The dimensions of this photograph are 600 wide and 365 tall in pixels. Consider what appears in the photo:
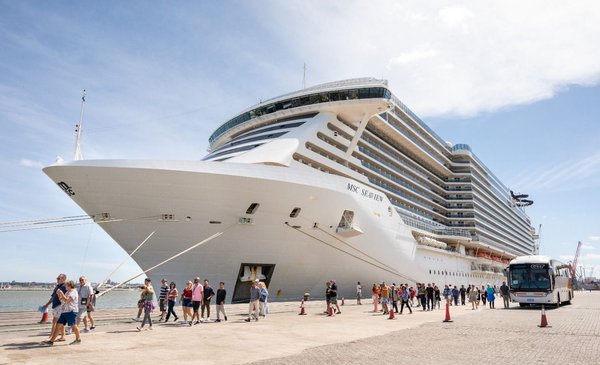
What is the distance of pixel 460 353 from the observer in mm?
7516

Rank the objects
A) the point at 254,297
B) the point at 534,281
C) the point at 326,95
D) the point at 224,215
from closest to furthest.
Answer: the point at 254,297 → the point at 224,215 → the point at 534,281 → the point at 326,95

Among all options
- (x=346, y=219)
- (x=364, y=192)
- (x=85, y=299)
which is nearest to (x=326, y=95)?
(x=364, y=192)

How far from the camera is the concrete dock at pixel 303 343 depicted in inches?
270

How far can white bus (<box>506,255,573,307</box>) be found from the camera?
19891 millimetres

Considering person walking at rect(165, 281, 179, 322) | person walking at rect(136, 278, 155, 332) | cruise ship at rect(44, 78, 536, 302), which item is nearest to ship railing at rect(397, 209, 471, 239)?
cruise ship at rect(44, 78, 536, 302)

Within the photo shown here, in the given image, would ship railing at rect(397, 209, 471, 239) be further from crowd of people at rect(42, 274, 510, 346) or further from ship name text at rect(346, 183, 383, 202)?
crowd of people at rect(42, 274, 510, 346)

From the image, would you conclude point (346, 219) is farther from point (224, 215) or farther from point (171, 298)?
point (171, 298)

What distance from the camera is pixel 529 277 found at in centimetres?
2027

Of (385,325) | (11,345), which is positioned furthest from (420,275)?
(11,345)

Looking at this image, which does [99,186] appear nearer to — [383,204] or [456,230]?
[383,204]

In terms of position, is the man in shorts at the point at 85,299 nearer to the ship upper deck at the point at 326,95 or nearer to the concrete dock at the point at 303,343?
the concrete dock at the point at 303,343

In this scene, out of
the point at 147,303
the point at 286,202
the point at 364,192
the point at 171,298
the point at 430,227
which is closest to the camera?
the point at 147,303

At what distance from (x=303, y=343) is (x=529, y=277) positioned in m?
16.0

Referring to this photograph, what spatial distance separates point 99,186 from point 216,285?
19.2ft
